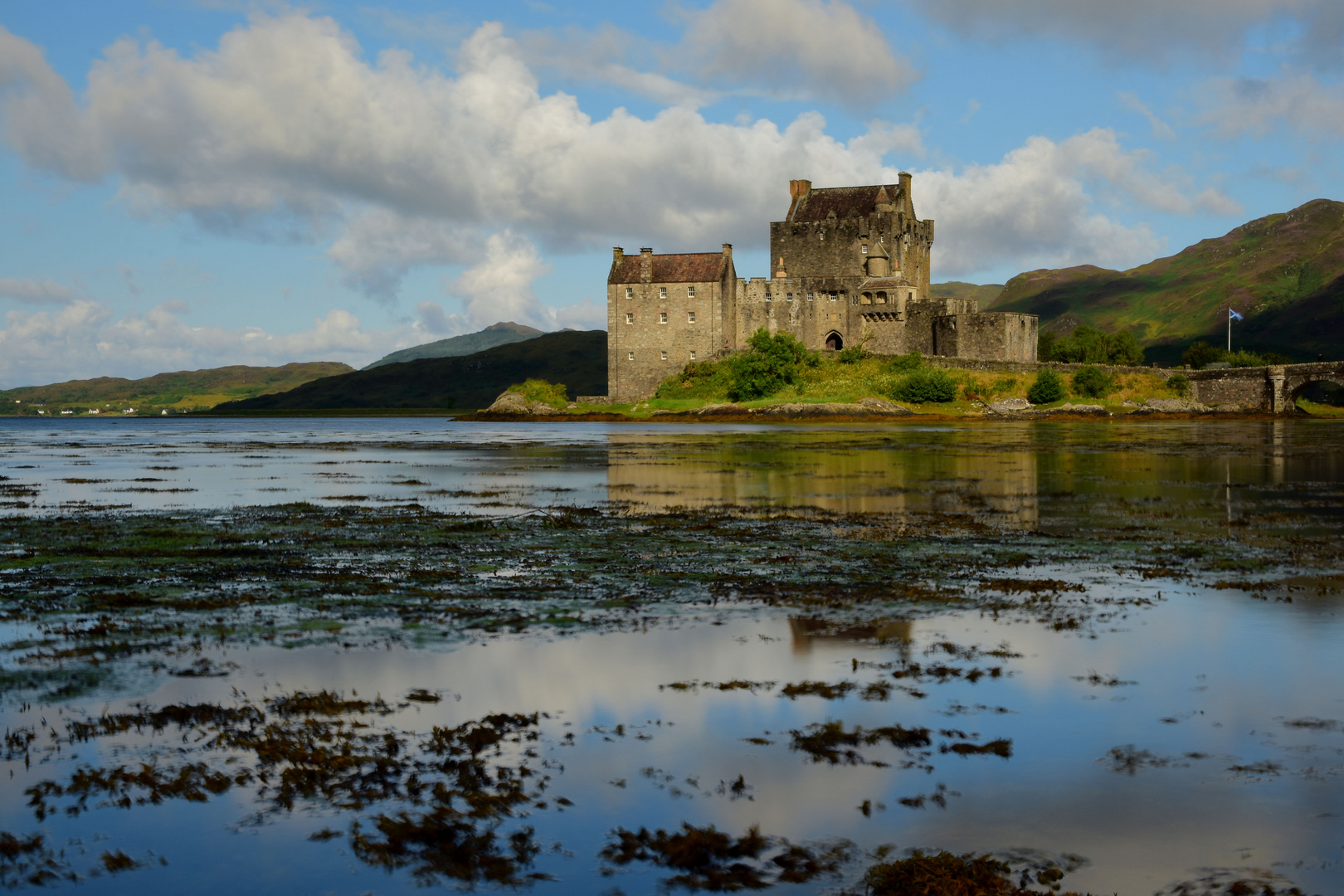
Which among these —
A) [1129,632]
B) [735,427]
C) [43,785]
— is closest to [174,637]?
[43,785]

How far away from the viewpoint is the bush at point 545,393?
10269 centimetres

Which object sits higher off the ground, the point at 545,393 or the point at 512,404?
the point at 545,393

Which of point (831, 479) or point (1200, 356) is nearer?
point (831, 479)

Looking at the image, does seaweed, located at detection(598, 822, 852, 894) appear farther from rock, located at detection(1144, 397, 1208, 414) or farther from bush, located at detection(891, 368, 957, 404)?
rock, located at detection(1144, 397, 1208, 414)

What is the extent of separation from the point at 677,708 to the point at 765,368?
7965cm

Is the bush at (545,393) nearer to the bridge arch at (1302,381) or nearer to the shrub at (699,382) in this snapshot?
the shrub at (699,382)

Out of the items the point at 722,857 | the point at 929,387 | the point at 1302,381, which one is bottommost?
the point at 722,857

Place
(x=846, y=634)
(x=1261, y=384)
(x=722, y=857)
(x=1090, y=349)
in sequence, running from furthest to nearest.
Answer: (x=1090, y=349) → (x=1261, y=384) → (x=846, y=634) → (x=722, y=857)

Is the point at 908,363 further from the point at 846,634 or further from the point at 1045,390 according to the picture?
the point at 846,634

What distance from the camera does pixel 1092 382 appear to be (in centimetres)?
8406

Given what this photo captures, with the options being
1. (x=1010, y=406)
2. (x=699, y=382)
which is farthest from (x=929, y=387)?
(x=699, y=382)

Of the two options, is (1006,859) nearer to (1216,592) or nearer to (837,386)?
(1216,592)

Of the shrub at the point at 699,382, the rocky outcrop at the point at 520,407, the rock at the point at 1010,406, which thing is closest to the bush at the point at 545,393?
the rocky outcrop at the point at 520,407

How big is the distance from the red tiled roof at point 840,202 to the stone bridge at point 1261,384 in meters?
28.5
